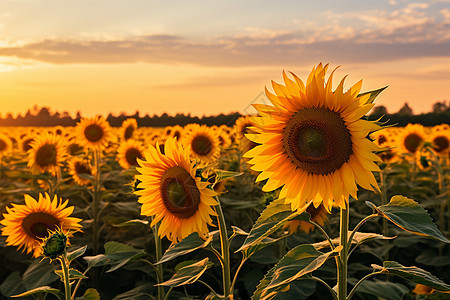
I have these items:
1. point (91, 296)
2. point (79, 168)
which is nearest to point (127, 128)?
point (79, 168)

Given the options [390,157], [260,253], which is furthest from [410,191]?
[260,253]

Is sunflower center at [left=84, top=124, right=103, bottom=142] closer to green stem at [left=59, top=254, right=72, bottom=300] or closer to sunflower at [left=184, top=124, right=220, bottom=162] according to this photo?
sunflower at [left=184, top=124, right=220, bottom=162]

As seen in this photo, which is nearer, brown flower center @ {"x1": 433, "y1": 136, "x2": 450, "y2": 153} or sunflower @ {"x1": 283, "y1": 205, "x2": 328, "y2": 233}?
sunflower @ {"x1": 283, "y1": 205, "x2": 328, "y2": 233}

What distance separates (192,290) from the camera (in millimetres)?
4559

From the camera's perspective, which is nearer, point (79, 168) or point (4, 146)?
point (79, 168)

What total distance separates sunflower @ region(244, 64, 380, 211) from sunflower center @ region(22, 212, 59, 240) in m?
1.88

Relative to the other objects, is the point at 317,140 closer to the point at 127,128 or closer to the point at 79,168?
the point at 79,168

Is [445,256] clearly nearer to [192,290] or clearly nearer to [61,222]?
[192,290]

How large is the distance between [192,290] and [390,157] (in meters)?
3.95

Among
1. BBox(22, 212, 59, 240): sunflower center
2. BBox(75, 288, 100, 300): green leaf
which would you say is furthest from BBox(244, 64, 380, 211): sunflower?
BBox(22, 212, 59, 240): sunflower center

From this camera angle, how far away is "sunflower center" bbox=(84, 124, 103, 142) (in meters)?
7.62

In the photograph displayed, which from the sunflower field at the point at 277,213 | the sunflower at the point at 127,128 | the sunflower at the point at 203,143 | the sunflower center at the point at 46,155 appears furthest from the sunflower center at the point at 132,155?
the sunflower field at the point at 277,213

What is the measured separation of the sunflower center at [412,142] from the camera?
24.5 feet

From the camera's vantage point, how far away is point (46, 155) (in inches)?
256
